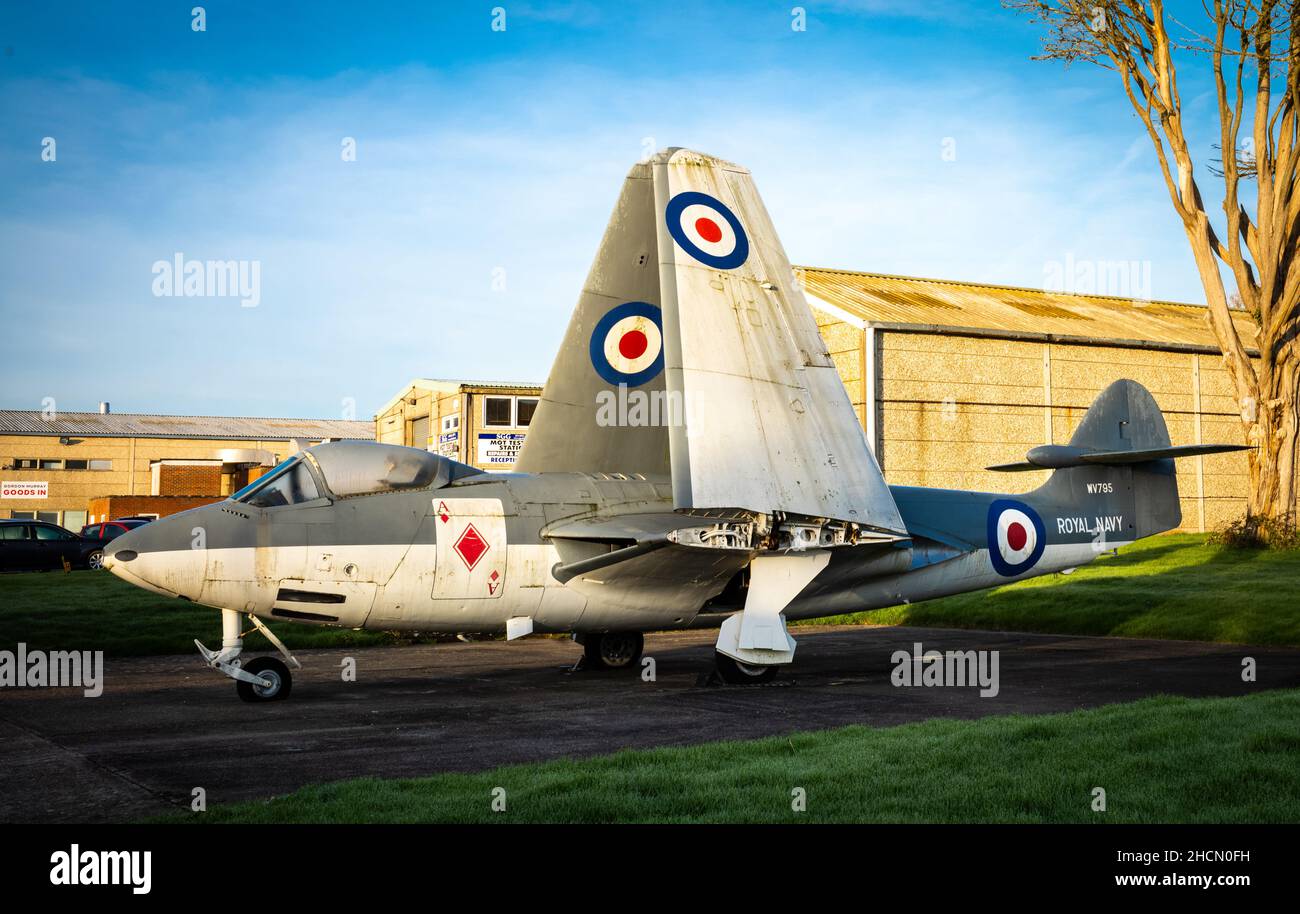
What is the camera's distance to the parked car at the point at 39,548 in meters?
37.5

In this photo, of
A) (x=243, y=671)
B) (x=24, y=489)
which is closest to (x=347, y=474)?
(x=243, y=671)

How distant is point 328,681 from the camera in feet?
48.4

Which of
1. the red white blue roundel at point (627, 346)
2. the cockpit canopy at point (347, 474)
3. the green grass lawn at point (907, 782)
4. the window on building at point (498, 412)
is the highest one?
the window on building at point (498, 412)

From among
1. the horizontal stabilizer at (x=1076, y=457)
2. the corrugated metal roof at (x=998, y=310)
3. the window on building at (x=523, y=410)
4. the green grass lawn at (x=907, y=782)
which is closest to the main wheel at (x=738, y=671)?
the green grass lawn at (x=907, y=782)

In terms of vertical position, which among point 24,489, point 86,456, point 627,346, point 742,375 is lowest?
point 742,375

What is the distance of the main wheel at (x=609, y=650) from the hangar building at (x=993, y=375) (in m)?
16.8

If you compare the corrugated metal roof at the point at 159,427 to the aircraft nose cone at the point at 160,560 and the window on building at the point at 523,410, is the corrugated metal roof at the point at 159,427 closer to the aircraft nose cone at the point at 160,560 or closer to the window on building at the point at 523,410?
the window on building at the point at 523,410

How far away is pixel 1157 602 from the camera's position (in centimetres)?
2081

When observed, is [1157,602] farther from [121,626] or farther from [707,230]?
[121,626]

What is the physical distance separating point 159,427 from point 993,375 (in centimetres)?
6905

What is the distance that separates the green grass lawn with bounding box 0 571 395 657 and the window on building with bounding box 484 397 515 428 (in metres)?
20.6
